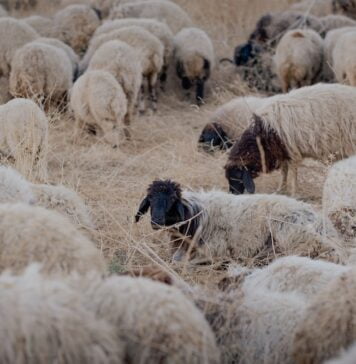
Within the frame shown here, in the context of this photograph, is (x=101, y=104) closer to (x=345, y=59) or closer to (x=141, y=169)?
(x=141, y=169)

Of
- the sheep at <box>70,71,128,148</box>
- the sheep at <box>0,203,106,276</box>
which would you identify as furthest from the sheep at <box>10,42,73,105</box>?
the sheep at <box>0,203,106,276</box>

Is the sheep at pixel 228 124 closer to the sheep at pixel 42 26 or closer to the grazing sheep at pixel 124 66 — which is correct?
the grazing sheep at pixel 124 66

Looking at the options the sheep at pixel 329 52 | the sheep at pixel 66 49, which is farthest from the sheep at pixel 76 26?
the sheep at pixel 329 52

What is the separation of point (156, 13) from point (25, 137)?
8454mm

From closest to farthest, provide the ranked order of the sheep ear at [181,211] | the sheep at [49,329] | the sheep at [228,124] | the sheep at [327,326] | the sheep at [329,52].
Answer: the sheep at [49,329]
the sheep at [327,326]
the sheep ear at [181,211]
the sheep at [228,124]
the sheep at [329,52]

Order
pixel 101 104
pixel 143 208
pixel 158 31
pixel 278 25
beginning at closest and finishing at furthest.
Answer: pixel 143 208, pixel 101 104, pixel 158 31, pixel 278 25

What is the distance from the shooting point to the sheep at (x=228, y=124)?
10.1 meters

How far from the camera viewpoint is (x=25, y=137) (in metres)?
7.36

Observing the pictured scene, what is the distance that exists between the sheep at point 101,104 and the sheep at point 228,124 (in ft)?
3.72

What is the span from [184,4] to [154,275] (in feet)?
47.7

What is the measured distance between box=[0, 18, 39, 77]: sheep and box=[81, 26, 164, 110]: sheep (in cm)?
107

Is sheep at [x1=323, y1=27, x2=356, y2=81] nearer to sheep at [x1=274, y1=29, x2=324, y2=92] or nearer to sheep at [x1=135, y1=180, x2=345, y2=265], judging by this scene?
sheep at [x1=274, y1=29, x2=324, y2=92]

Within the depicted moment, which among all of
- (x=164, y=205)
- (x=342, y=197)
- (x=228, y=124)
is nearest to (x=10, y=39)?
(x=228, y=124)

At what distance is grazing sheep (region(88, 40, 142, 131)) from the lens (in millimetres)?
10852
